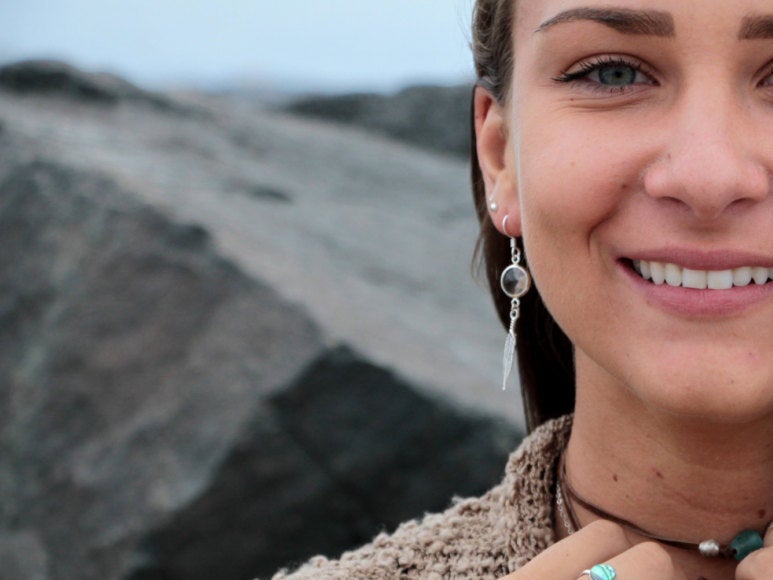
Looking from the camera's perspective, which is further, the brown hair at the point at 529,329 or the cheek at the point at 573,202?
the brown hair at the point at 529,329

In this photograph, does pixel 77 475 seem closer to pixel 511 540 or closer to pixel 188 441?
pixel 188 441

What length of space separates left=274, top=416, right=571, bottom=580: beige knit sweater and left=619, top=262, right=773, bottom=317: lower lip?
46cm

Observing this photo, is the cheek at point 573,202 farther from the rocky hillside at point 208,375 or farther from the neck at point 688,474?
the rocky hillside at point 208,375

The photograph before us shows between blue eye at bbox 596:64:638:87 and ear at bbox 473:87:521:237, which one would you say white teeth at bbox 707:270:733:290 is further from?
ear at bbox 473:87:521:237

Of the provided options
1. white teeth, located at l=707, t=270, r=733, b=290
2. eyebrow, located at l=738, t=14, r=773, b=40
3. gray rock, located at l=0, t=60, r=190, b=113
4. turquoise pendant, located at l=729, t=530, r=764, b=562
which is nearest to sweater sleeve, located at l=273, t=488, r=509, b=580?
turquoise pendant, located at l=729, t=530, r=764, b=562

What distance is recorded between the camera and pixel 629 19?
63.5 inches

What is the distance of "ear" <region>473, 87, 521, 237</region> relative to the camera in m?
1.95

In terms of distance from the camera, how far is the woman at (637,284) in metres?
1.55

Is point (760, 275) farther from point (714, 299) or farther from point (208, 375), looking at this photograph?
point (208, 375)

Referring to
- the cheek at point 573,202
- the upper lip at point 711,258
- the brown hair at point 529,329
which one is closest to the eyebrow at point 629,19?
the cheek at point 573,202

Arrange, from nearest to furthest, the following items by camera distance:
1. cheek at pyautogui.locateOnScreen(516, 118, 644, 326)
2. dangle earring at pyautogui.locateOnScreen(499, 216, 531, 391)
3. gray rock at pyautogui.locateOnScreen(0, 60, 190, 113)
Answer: cheek at pyautogui.locateOnScreen(516, 118, 644, 326) < dangle earring at pyautogui.locateOnScreen(499, 216, 531, 391) < gray rock at pyautogui.locateOnScreen(0, 60, 190, 113)

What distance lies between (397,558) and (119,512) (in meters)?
2.31

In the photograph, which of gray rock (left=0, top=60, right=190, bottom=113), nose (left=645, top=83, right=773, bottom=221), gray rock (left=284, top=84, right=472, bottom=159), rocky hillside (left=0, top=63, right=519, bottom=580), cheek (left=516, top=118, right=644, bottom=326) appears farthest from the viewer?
gray rock (left=284, top=84, right=472, bottom=159)

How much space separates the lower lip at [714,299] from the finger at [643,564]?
0.94ft
